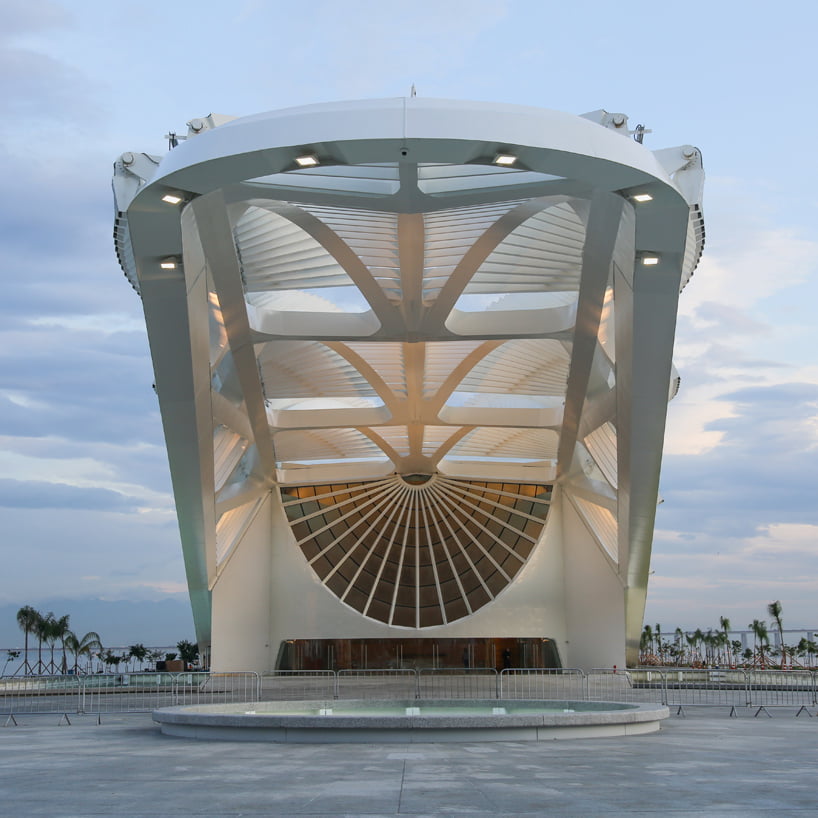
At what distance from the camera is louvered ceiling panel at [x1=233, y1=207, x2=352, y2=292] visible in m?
22.0

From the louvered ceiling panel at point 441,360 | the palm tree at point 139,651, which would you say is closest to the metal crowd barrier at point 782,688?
the louvered ceiling panel at point 441,360

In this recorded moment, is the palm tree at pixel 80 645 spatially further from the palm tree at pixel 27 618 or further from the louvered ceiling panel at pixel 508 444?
the louvered ceiling panel at pixel 508 444

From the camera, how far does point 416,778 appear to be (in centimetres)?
818

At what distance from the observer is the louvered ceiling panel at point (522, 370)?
2934cm

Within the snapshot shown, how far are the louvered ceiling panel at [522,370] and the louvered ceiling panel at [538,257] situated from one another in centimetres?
439

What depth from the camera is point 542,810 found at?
6.46 metres

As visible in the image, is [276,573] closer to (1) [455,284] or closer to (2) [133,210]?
(1) [455,284]

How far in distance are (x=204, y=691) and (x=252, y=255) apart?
10611 millimetres

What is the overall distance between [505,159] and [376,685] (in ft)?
66.1

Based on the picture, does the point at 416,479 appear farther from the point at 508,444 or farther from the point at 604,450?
the point at 604,450

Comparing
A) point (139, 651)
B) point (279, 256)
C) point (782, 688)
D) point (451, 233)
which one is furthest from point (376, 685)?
point (139, 651)

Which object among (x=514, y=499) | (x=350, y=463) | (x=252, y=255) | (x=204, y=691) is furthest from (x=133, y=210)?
(x=514, y=499)

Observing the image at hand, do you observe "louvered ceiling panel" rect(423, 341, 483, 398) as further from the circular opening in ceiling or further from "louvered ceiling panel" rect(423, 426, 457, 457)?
the circular opening in ceiling

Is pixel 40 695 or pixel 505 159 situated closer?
pixel 505 159
